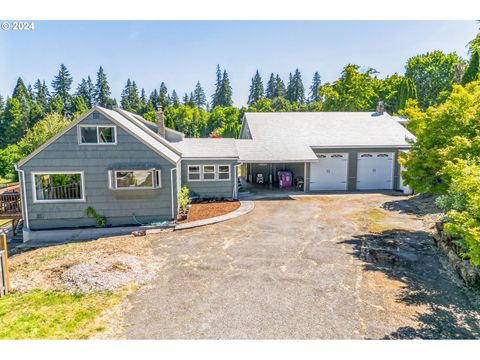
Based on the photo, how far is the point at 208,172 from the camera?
54.2 ft

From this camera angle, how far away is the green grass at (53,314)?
5328 millimetres

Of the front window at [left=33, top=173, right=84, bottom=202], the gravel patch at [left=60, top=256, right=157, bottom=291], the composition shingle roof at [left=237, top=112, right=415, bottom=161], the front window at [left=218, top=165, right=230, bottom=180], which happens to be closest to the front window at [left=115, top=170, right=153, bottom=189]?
the front window at [left=33, top=173, right=84, bottom=202]

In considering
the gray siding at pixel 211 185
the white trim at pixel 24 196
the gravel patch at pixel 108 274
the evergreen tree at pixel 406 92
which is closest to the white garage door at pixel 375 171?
the gray siding at pixel 211 185

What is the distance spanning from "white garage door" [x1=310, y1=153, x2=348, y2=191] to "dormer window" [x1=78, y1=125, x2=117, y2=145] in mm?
12693

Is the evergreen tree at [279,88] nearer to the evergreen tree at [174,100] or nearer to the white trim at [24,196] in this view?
the evergreen tree at [174,100]

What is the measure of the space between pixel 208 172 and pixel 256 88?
70.7 meters

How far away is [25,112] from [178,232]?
177 ft

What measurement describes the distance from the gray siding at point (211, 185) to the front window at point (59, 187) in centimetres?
549

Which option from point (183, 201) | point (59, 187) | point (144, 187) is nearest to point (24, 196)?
point (59, 187)

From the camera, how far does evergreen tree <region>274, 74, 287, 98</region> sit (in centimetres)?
8243

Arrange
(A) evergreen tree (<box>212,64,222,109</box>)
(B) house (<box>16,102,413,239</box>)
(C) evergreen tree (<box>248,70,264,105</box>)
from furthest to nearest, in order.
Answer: (C) evergreen tree (<box>248,70,264,105</box>), (A) evergreen tree (<box>212,64,222,109</box>), (B) house (<box>16,102,413,239</box>)

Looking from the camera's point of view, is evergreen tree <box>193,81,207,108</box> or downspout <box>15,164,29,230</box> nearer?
downspout <box>15,164,29,230</box>

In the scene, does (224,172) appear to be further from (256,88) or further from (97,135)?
(256,88)

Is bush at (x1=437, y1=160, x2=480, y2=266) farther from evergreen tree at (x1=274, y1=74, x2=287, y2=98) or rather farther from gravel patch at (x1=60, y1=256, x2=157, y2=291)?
evergreen tree at (x1=274, y1=74, x2=287, y2=98)
